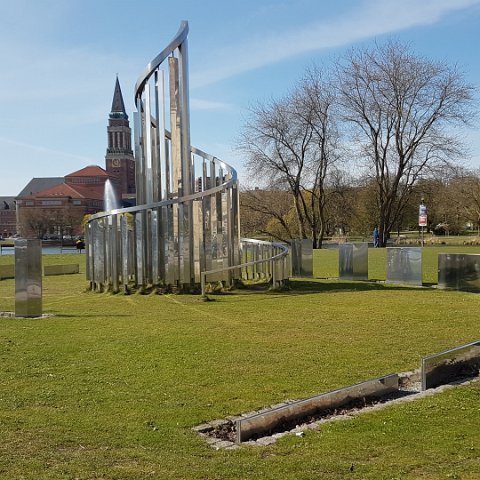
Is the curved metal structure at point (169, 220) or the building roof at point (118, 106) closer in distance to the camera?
the curved metal structure at point (169, 220)

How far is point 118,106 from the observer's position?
14562cm

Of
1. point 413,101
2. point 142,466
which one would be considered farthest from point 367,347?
point 413,101

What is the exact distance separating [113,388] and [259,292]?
10.2 metres

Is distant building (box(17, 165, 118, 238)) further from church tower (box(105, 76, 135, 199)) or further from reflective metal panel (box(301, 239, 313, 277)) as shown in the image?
reflective metal panel (box(301, 239, 313, 277))

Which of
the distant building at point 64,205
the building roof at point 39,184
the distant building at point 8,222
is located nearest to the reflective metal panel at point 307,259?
the distant building at point 64,205

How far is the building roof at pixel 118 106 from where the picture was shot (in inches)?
5655

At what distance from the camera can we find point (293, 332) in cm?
1015

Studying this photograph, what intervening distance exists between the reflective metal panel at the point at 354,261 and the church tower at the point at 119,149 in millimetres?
122276

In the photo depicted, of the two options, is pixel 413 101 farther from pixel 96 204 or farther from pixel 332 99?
pixel 96 204

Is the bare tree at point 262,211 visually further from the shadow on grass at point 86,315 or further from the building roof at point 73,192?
the building roof at point 73,192

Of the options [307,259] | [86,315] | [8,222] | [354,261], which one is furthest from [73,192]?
[86,315]

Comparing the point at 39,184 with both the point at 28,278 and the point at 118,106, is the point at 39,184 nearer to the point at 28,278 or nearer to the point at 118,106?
the point at 118,106

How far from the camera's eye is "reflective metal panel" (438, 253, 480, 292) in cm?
1641

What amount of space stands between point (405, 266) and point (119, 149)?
434 ft
